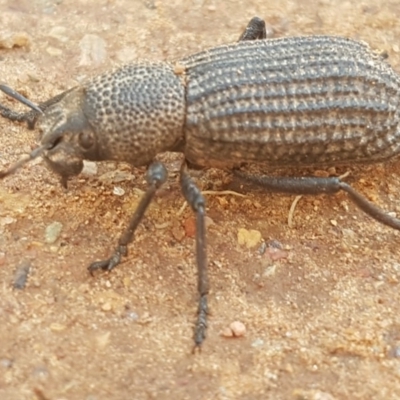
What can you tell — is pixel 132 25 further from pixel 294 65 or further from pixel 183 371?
pixel 183 371

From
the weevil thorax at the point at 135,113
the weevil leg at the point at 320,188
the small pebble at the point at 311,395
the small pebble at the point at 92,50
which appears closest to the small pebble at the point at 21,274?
the weevil thorax at the point at 135,113

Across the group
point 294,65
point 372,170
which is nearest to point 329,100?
point 294,65

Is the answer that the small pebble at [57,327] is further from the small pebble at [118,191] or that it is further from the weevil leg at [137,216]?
the small pebble at [118,191]

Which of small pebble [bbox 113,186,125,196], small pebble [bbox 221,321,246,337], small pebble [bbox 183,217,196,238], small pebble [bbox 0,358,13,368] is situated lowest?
small pebble [bbox 0,358,13,368]

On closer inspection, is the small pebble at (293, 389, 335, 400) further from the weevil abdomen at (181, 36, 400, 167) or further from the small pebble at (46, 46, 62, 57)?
the small pebble at (46, 46, 62, 57)

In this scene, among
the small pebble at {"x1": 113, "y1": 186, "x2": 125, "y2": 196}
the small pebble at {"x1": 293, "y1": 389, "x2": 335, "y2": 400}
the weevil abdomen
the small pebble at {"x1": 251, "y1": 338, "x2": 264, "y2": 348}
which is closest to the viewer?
the small pebble at {"x1": 293, "y1": 389, "x2": 335, "y2": 400}

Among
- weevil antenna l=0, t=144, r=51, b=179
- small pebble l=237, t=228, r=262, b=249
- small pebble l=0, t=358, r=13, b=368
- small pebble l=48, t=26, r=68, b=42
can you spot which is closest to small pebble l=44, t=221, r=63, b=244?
weevil antenna l=0, t=144, r=51, b=179
